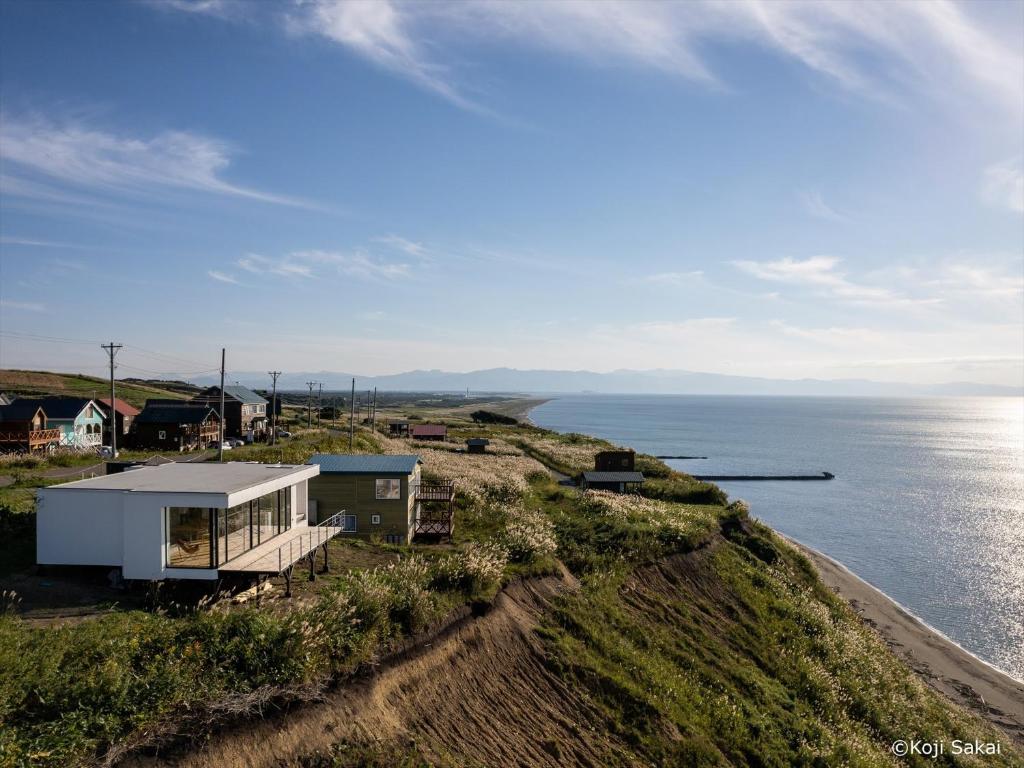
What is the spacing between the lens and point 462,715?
1594cm

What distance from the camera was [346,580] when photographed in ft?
65.9

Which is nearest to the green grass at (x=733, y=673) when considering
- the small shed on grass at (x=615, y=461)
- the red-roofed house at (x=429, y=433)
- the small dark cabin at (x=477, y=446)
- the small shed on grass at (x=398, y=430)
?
the small shed on grass at (x=615, y=461)

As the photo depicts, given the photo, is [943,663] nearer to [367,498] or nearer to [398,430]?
[367,498]

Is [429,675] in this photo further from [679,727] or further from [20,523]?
[20,523]

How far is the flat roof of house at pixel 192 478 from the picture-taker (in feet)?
57.2

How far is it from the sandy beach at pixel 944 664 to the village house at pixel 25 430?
6130 centimetres

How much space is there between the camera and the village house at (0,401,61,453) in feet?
158

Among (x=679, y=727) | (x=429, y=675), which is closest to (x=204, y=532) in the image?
(x=429, y=675)

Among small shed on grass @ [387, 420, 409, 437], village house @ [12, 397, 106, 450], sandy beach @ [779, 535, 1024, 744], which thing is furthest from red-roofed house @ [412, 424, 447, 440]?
sandy beach @ [779, 535, 1024, 744]

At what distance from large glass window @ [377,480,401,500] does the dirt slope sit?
34.5 ft

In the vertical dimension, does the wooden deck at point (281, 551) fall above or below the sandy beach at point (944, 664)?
above

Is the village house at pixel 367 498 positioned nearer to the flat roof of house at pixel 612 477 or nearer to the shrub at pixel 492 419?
the flat roof of house at pixel 612 477

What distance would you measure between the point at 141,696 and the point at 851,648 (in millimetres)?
29403

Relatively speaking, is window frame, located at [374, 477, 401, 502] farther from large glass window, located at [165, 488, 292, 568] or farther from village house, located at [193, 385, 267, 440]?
village house, located at [193, 385, 267, 440]
